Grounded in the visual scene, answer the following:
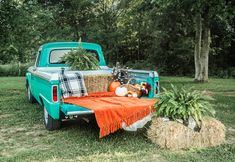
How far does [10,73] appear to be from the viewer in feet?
101

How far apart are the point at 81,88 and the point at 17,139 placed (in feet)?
5.34

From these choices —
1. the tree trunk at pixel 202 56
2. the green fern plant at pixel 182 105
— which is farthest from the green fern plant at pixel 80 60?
the tree trunk at pixel 202 56

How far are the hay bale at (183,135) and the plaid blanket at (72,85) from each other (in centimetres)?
191

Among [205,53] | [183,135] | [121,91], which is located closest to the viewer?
[183,135]

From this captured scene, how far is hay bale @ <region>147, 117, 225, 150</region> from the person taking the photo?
5.96 metres

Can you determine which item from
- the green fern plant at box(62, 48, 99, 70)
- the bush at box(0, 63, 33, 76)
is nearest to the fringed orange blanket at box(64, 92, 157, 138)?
the green fern plant at box(62, 48, 99, 70)

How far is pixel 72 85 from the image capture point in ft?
24.2

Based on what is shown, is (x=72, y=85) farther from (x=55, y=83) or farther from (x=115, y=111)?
(x=115, y=111)

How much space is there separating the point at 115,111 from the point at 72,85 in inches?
62.1

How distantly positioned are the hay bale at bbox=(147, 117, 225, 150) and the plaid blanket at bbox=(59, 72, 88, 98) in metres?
1.91

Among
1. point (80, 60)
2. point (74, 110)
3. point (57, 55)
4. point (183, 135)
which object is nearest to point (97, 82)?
point (80, 60)

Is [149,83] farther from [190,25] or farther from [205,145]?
[190,25]

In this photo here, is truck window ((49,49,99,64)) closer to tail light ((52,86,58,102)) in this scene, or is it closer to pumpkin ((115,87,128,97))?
pumpkin ((115,87,128,97))

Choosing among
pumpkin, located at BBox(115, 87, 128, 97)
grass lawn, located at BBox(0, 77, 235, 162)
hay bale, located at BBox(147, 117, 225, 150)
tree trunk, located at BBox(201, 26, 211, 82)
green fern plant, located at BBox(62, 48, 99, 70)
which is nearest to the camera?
grass lawn, located at BBox(0, 77, 235, 162)
